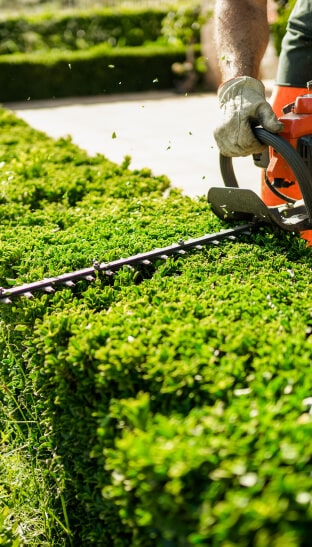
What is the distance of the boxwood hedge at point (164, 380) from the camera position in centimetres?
130

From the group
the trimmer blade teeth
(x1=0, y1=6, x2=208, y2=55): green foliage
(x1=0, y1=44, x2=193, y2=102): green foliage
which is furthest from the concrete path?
(x1=0, y1=6, x2=208, y2=55): green foliage

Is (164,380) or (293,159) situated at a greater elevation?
(293,159)

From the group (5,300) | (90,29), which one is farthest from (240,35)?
(90,29)

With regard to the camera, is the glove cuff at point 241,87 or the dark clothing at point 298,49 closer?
the glove cuff at point 241,87

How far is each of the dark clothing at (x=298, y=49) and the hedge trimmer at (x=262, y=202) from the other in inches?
27.6

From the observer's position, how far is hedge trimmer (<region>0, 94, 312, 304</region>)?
2211 mm

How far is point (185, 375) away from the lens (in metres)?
1.62

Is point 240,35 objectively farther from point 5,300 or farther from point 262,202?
point 5,300

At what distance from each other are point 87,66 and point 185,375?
15.5 m

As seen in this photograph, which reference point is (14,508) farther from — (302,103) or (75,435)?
(302,103)

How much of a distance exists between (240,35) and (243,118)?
0.88 m

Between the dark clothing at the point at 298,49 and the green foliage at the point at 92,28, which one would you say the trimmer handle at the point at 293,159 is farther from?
the green foliage at the point at 92,28

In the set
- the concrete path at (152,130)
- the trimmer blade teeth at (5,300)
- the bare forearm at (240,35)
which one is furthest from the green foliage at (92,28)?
the trimmer blade teeth at (5,300)

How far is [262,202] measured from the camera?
2412 mm
